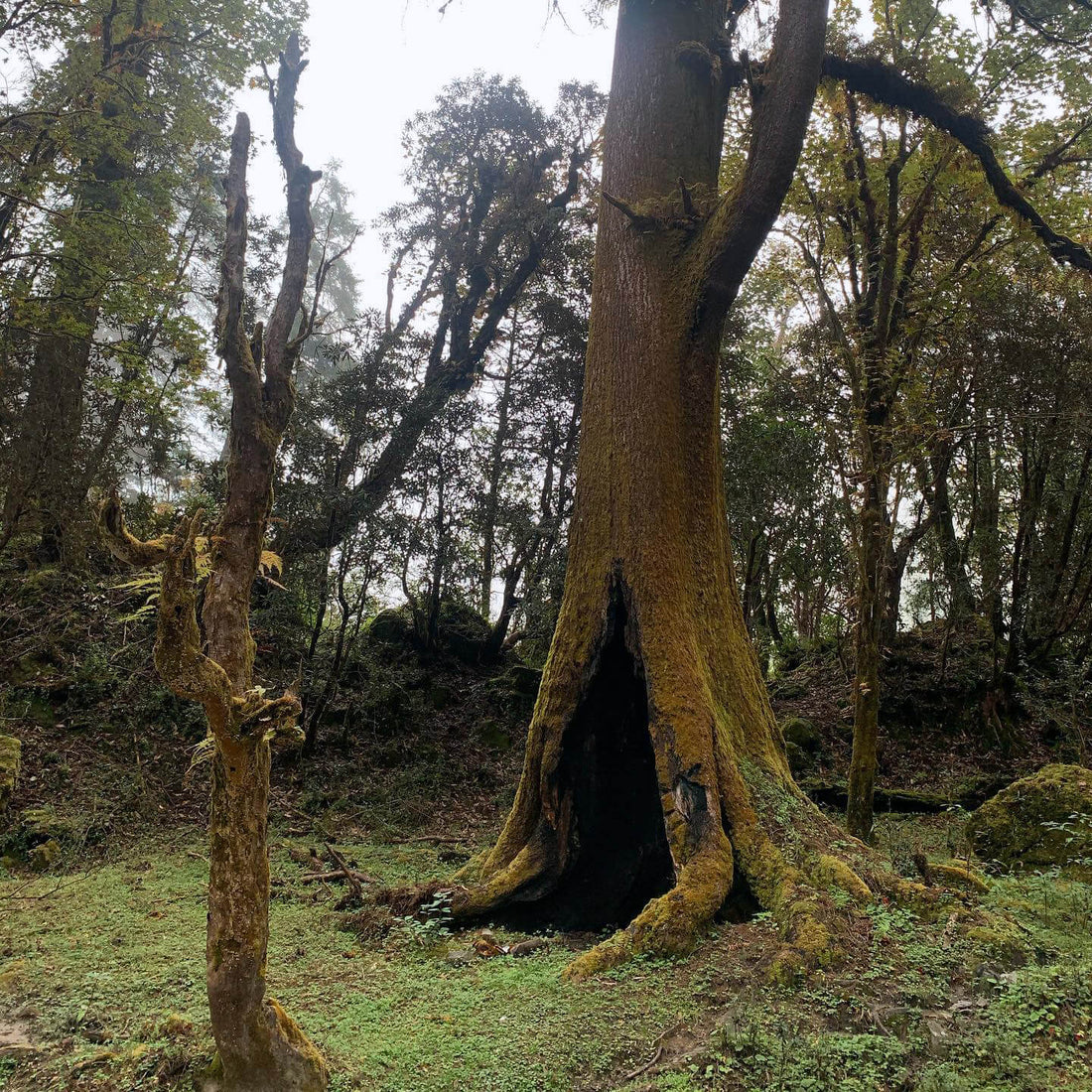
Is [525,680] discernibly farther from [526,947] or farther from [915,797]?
[526,947]

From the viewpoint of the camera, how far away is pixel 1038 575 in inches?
407

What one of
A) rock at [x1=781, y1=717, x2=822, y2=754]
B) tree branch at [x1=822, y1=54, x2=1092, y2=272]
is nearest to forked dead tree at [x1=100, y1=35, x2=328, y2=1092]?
tree branch at [x1=822, y1=54, x2=1092, y2=272]

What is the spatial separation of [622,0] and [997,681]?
9345mm

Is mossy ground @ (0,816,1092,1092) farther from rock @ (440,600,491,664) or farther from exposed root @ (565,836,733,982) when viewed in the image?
rock @ (440,600,491,664)

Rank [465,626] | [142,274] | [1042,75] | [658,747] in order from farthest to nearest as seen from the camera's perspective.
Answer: [465,626] → [142,274] → [1042,75] → [658,747]

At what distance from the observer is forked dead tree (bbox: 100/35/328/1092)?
2.50 m

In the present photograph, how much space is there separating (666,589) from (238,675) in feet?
9.60

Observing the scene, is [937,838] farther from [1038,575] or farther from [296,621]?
[296,621]

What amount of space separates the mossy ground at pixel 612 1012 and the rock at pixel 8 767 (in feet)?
7.91

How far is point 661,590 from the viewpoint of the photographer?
510 cm

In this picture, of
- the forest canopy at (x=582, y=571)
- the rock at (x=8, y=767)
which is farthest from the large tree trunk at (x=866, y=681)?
the rock at (x=8, y=767)

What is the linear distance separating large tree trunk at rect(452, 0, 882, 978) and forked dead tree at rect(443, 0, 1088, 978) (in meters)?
0.01

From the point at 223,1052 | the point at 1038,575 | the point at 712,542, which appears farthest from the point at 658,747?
the point at 1038,575

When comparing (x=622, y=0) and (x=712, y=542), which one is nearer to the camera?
(x=712, y=542)
